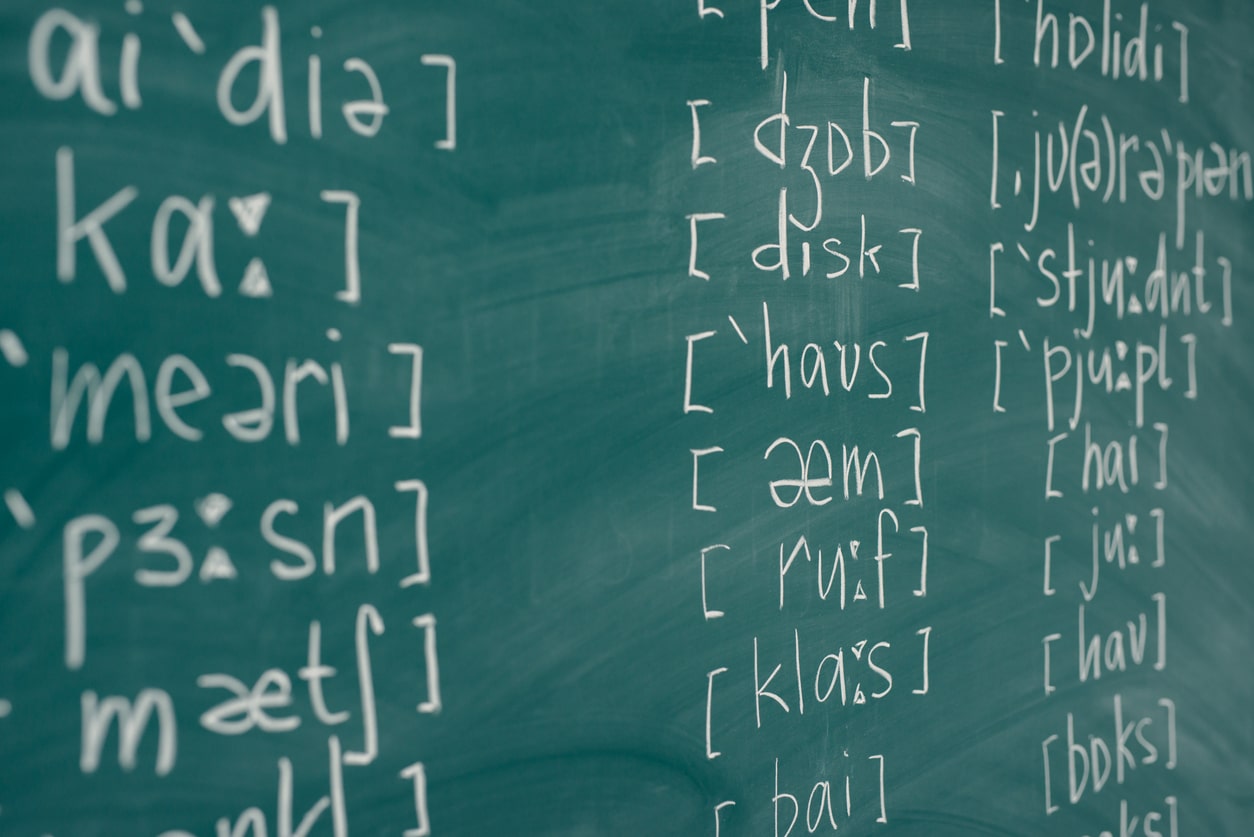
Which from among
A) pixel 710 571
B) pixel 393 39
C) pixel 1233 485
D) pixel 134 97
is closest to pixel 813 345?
pixel 710 571

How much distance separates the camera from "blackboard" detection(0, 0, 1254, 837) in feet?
2.79

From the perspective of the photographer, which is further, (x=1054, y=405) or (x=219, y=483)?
(x=1054, y=405)

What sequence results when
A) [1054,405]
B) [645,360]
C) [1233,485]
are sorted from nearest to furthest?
[645,360], [1054,405], [1233,485]

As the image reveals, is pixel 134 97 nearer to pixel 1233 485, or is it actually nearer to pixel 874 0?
pixel 874 0

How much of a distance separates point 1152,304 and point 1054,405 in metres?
0.24

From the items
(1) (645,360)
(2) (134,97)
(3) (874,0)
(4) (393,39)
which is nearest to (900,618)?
(1) (645,360)

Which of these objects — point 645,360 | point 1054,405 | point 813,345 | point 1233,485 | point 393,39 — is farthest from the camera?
point 1233,485

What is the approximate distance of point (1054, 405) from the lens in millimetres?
1417

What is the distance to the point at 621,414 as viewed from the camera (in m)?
1.09

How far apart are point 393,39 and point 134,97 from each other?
0.23 meters

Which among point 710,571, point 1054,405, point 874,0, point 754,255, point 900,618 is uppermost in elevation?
point 874,0

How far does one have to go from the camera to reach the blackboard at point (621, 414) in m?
0.85

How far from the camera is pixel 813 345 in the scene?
4.00 ft

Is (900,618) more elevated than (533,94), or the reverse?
(533,94)
